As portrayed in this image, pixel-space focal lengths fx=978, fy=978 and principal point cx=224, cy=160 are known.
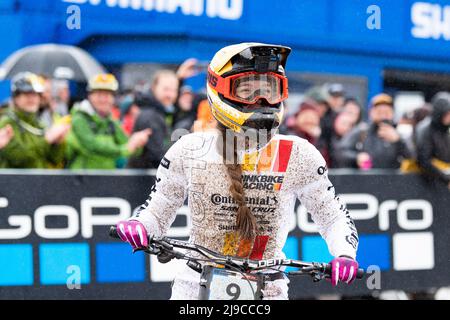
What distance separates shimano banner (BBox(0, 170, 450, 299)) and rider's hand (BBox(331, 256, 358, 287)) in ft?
12.4

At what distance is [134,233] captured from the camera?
4965 millimetres

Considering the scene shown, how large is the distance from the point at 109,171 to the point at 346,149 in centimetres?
317

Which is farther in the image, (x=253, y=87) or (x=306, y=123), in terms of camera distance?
(x=306, y=123)

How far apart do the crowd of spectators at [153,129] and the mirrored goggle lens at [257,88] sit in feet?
10.9

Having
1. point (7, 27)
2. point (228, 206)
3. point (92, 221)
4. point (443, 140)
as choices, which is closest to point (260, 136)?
point (228, 206)

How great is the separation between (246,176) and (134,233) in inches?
27.0

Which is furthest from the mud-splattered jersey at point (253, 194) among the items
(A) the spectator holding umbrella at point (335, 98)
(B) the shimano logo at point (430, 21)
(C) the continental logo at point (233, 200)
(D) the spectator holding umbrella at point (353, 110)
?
Answer: (B) the shimano logo at point (430, 21)

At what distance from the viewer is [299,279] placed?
30.7 feet

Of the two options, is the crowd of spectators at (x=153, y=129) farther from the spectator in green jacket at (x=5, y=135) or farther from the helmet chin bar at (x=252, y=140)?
the helmet chin bar at (x=252, y=140)

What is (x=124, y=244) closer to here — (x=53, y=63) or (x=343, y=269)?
(x=343, y=269)

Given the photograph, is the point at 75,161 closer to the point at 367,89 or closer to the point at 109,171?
the point at 109,171

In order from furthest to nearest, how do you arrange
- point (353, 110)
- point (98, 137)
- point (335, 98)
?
point (335, 98) < point (353, 110) < point (98, 137)

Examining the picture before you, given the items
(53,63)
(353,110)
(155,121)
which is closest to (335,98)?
(353,110)

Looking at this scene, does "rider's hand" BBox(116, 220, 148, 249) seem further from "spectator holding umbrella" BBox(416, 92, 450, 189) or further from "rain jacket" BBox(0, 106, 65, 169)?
"spectator holding umbrella" BBox(416, 92, 450, 189)
